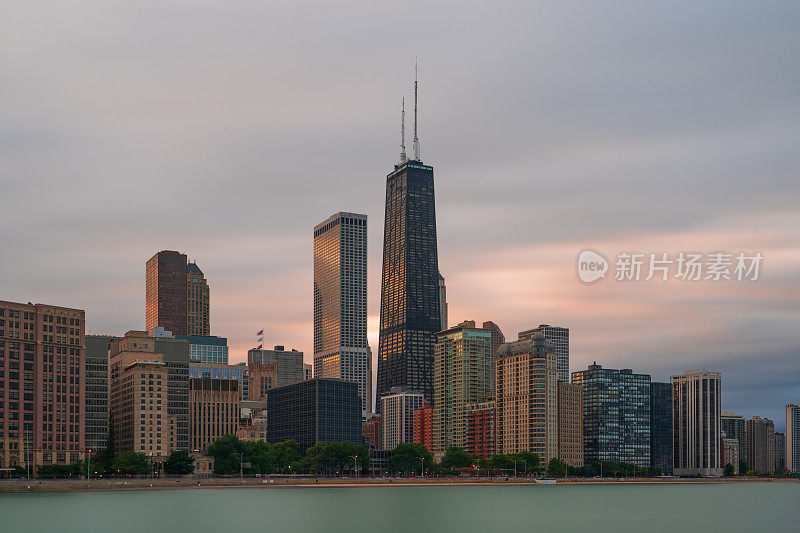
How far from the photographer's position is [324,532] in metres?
148

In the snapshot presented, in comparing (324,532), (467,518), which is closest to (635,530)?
(467,518)

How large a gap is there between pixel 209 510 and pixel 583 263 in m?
101

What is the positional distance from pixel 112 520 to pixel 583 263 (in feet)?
298

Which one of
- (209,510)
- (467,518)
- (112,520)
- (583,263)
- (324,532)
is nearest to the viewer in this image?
(583,263)

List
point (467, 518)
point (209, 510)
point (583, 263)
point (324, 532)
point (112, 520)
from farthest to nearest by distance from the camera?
point (209, 510), point (467, 518), point (112, 520), point (324, 532), point (583, 263)

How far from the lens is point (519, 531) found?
15275 cm

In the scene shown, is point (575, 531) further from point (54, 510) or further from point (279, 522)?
point (54, 510)

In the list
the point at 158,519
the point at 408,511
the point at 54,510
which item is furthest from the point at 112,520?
the point at 408,511

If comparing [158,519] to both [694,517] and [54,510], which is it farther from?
[694,517]

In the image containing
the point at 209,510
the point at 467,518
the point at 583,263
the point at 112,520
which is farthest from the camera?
the point at 209,510

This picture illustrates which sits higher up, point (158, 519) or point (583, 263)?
point (583, 263)

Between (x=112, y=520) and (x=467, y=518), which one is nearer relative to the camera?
(x=112, y=520)

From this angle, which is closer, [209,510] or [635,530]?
[635,530]

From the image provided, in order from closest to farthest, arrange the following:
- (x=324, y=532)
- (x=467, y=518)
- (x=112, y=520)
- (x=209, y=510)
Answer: (x=324, y=532) → (x=112, y=520) → (x=467, y=518) → (x=209, y=510)
